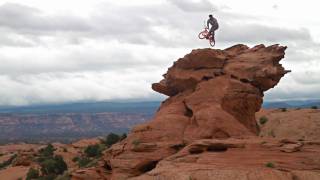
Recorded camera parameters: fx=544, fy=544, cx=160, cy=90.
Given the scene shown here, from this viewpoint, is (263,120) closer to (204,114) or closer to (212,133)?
(204,114)

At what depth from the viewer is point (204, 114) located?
36.1 meters

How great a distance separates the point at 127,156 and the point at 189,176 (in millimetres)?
8924

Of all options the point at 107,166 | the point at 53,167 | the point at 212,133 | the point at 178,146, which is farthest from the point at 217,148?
the point at 53,167

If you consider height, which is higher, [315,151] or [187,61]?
[187,61]

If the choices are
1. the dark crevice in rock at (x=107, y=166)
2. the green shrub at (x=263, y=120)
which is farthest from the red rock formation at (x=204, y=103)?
the green shrub at (x=263, y=120)

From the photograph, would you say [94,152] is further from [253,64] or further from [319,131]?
[253,64]

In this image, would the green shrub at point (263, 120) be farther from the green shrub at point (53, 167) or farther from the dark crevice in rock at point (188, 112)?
the dark crevice in rock at point (188, 112)

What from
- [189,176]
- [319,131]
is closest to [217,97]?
[189,176]

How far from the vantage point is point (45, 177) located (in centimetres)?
6150

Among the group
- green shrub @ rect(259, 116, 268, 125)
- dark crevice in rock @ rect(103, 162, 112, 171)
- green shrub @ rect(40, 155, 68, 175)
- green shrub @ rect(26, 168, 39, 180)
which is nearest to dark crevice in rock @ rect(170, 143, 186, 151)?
dark crevice in rock @ rect(103, 162, 112, 171)

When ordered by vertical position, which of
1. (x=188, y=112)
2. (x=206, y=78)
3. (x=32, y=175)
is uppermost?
(x=206, y=78)

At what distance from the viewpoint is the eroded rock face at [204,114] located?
106 feet

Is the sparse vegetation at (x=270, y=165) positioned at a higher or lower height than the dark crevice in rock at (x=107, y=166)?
higher

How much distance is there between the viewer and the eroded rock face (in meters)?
32.3
